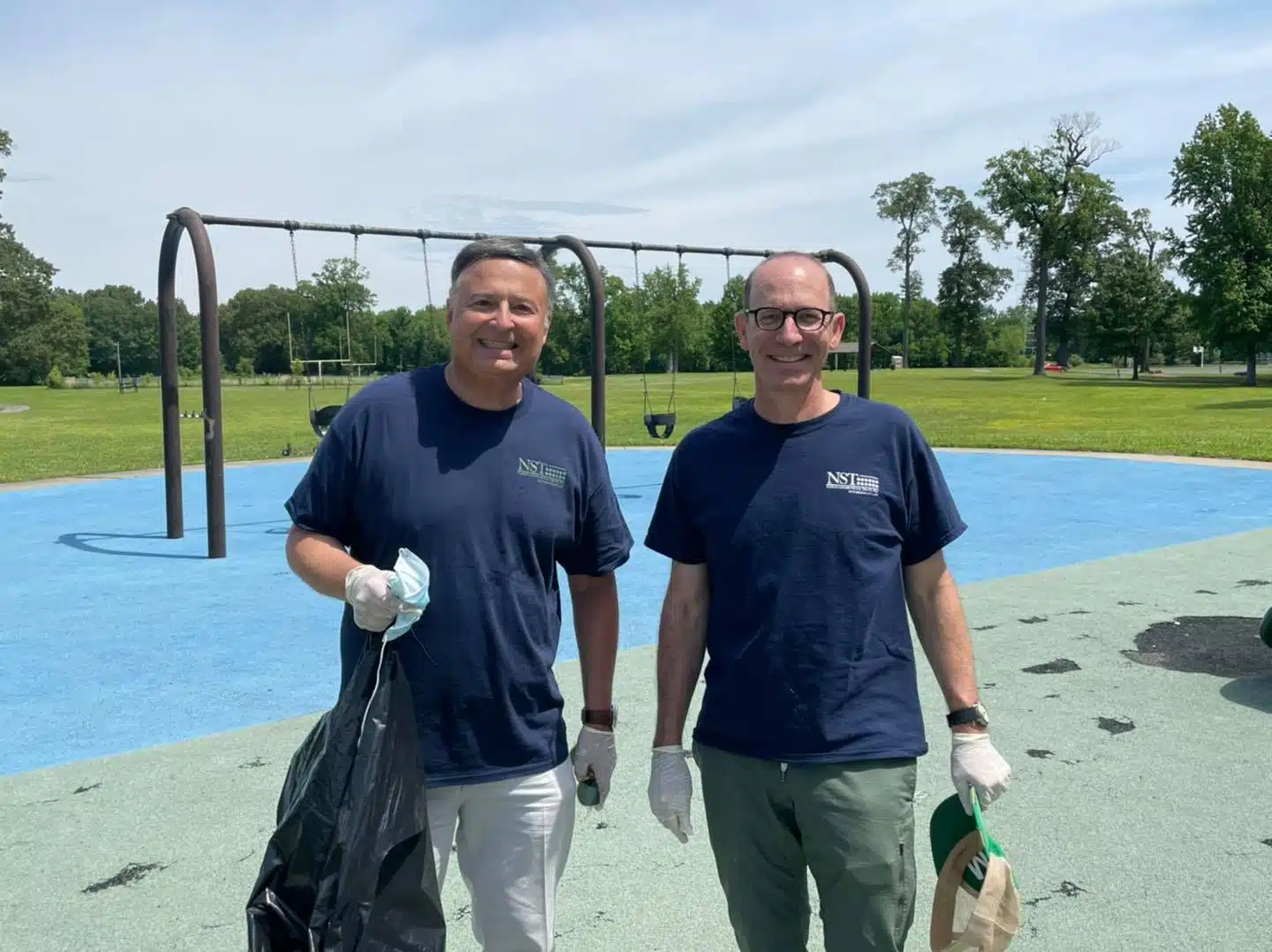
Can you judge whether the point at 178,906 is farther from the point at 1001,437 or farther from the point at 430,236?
the point at 1001,437

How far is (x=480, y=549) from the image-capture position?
7.38ft

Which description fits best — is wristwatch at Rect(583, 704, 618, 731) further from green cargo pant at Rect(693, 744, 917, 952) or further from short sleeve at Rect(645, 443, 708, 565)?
short sleeve at Rect(645, 443, 708, 565)

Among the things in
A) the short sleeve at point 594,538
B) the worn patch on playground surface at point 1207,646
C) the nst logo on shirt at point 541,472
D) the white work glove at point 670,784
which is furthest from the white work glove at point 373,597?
the worn patch on playground surface at point 1207,646

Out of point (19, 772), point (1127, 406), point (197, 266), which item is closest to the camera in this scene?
point (19, 772)

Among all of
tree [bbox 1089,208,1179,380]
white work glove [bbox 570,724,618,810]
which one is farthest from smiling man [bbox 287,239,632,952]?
tree [bbox 1089,208,1179,380]

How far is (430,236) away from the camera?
10.8 m

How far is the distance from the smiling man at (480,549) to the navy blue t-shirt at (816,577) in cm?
35

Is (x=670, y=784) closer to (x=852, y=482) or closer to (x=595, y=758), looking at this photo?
(x=595, y=758)

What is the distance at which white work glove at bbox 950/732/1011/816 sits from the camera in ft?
7.66

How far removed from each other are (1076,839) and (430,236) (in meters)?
8.76

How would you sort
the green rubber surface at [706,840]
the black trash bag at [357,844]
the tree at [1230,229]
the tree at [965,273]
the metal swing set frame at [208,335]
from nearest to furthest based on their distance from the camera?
the black trash bag at [357,844]
the green rubber surface at [706,840]
the metal swing set frame at [208,335]
the tree at [1230,229]
the tree at [965,273]

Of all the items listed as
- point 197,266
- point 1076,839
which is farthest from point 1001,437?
point 1076,839

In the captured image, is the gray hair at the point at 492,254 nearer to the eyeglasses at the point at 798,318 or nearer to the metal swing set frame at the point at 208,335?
the eyeglasses at the point at 798,318

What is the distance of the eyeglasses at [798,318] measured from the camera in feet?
7.83
